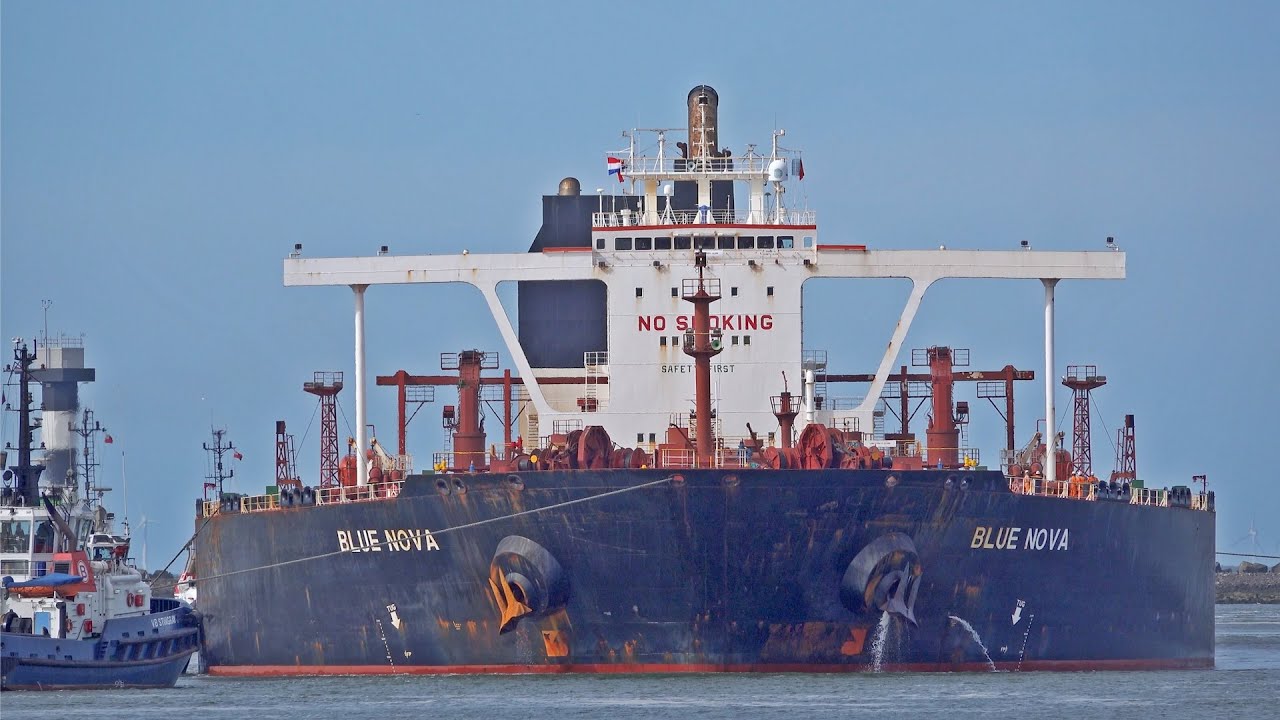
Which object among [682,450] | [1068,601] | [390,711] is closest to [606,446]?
[682,450]

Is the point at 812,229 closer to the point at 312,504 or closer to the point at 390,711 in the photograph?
the point at 312,504

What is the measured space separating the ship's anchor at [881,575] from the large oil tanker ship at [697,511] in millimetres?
54

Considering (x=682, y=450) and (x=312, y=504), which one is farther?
(x=312, y=504)

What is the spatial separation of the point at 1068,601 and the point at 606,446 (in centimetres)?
1074

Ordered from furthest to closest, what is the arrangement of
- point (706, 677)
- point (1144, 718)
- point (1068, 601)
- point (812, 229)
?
point (812, 229) → point (1068, 601) → point (706, 677) → point (1144, 718)

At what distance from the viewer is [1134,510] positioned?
5500 centimetres

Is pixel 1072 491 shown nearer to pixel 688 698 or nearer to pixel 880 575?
pixel 880 575

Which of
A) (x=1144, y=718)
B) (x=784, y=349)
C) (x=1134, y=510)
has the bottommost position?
(x=1144, y=718)

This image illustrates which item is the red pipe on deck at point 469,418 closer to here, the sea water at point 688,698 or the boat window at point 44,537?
the sea water at point 688,698

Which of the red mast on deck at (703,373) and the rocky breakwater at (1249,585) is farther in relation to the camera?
the rocky breakwater at (1249,585)

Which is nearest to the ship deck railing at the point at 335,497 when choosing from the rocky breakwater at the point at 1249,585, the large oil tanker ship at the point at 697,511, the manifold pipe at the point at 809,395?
the large oil tanker ship at the point at 697,511

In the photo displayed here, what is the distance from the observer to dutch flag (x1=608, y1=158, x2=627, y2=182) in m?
59.7

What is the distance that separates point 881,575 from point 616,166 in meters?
15.5

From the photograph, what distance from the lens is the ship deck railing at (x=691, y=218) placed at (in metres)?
57.0
